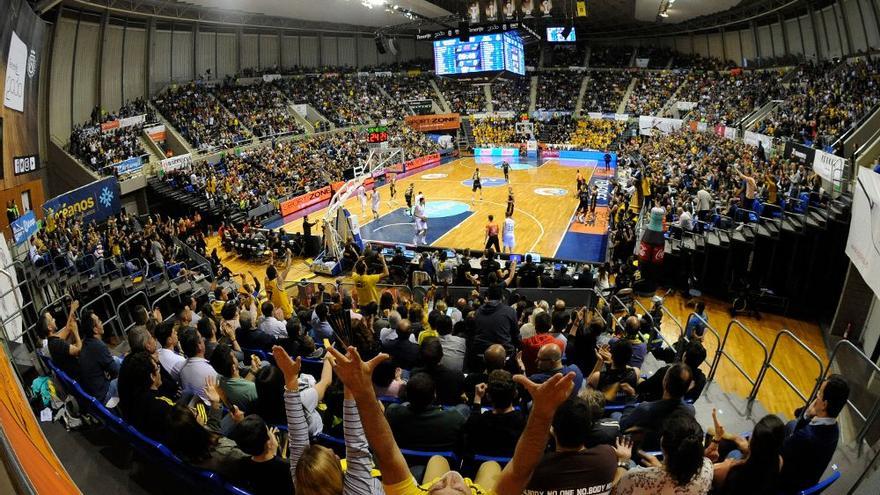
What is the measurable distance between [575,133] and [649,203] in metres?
Result: 28.0

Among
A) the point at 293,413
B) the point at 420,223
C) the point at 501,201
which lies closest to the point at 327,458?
the point at 293,413

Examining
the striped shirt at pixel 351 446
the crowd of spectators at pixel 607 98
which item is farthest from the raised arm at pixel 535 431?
the crowd of spectators at pixel 607 98

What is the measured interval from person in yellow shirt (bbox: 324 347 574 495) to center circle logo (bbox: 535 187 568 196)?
26674 mm

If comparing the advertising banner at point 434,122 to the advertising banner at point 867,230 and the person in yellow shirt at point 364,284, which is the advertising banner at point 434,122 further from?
the advertising banner at point 867,230

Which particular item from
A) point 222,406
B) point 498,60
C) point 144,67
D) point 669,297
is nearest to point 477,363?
point 222,406

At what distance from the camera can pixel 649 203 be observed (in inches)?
756

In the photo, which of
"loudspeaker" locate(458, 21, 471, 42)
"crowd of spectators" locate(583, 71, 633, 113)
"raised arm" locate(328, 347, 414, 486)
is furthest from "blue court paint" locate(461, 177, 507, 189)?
"raised arm" locate(328, 347, 414, 486)

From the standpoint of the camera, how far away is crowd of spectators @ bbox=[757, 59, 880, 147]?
17594 mm

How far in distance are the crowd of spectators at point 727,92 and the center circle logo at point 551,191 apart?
1091 centimetres

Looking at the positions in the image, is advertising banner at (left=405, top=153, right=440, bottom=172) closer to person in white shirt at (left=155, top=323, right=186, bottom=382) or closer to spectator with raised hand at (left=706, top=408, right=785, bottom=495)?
person in white shirt at (left=155, top=323, right=186, bottom=382)

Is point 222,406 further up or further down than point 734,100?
further down

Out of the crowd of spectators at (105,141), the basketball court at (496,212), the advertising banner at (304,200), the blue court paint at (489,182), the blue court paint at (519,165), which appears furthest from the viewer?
the blue court paint at (519,165)

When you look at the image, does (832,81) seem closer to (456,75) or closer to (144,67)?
(456,75)

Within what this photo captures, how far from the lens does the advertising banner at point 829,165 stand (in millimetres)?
13039
